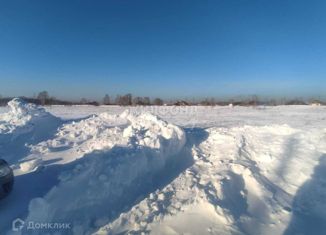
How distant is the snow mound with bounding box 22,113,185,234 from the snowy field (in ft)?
0.08

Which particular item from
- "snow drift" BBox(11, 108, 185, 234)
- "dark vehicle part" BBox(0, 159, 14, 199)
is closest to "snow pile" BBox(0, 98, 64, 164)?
"snow drift" BBox(11, 108, 185, 234)

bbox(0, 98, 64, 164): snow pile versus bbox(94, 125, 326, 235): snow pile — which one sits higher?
bbox(0, 98, 64, 164): snow pile

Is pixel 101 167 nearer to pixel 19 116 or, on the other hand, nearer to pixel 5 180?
pixel 5 180

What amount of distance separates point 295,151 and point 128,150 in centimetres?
555

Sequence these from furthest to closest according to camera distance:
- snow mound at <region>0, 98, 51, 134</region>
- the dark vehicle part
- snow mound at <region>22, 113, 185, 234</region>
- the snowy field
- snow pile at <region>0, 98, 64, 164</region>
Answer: snow mound at <region>0, 98, 51, 134</region>, snow pile at <region>0, 98, 64, 164</region>, snow mound at <region>22, 113, 185, 234</region>, the snowy field, the dark vehicle part

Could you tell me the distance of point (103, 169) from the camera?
7176 mm

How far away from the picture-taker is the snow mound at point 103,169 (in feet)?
18.5

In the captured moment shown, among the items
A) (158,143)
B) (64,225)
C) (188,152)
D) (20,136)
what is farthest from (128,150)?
(20,136)

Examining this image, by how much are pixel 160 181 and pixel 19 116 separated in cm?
773

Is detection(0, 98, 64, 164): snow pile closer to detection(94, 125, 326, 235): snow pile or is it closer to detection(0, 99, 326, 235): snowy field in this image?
detection(0, 99, 326, 235): snowy field

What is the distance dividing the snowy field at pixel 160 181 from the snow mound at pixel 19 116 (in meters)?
0.15

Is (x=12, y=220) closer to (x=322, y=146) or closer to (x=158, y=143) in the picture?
(x=158, y=143)

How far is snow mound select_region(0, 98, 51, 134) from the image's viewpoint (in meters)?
10.9

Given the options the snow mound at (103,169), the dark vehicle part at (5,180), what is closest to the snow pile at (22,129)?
the snow mound at (103,169)
